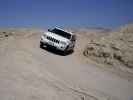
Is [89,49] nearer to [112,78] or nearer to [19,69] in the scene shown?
[112,78]

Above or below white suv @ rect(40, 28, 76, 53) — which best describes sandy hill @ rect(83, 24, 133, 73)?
below

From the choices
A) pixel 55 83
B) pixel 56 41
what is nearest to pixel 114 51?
pixel 56 41

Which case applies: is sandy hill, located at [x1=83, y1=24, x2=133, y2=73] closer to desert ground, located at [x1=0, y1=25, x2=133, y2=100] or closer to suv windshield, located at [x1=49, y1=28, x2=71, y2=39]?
desert ground, located at [x1=0, y1=25, x2=133, y2=100]

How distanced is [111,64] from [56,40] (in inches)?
174

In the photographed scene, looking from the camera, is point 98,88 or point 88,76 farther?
point 88,76

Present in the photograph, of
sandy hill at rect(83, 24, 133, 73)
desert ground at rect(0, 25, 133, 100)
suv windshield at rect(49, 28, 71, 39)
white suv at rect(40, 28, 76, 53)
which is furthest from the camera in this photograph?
suv windshield at rect(49, 28, 71, 39)

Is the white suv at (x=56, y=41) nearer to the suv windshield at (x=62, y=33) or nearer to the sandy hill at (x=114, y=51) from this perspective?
the suv windshield at (x=62, y=33)

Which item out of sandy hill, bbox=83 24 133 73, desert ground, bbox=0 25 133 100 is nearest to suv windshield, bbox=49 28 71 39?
sandy hill, bbox=83 24 133 73

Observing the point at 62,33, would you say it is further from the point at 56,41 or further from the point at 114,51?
the point at 114,51

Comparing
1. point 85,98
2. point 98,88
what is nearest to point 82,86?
point 98,88

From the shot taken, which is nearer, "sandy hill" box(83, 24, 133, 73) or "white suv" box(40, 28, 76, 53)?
"sandy hill" box(83, 24, 133, 73)

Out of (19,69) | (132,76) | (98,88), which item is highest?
(19,69)

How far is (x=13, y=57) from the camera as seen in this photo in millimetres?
12375

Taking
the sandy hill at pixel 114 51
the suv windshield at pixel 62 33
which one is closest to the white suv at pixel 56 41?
the suv windshield at pixel 62 33
